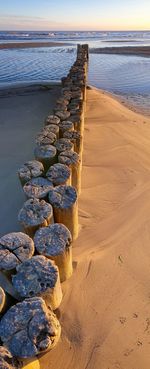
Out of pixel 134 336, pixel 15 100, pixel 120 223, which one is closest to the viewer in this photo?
pixel 134 336

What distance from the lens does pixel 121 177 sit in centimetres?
483

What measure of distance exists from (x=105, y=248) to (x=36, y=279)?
154cm

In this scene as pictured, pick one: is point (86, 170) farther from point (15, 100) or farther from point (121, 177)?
point (15, 100)

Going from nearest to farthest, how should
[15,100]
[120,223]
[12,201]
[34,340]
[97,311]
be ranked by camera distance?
[34,340] → [97,311] → [120,223] → [12,201] → [15,100]

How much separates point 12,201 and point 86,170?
1357 mm

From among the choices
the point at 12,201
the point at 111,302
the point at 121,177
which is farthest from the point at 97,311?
the point at 121,177

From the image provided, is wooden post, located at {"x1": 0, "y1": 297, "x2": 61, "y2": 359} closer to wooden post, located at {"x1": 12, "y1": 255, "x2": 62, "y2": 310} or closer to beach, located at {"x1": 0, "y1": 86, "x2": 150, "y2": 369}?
wooden post, located at {"x1": 12, "y1": 255, "x2": 62, "y2": 310}

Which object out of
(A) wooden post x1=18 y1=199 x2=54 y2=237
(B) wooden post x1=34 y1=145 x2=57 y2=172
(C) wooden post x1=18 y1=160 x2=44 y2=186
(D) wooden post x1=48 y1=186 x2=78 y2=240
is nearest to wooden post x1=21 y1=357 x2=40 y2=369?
(A) wooden post x1=18 y1=199 x2=54 y2=237

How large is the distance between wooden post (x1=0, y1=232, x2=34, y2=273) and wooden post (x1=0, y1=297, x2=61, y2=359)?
309 millimetres

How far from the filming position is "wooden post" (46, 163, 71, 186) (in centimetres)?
294

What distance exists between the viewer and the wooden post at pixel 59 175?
294 cm

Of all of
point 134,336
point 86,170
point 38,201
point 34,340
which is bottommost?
point 134,336

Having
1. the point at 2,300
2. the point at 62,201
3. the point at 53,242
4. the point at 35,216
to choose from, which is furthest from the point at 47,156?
the point at 2,300

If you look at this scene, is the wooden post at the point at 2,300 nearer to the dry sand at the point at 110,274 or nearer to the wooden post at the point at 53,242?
the wooden post at the point at 53,242
